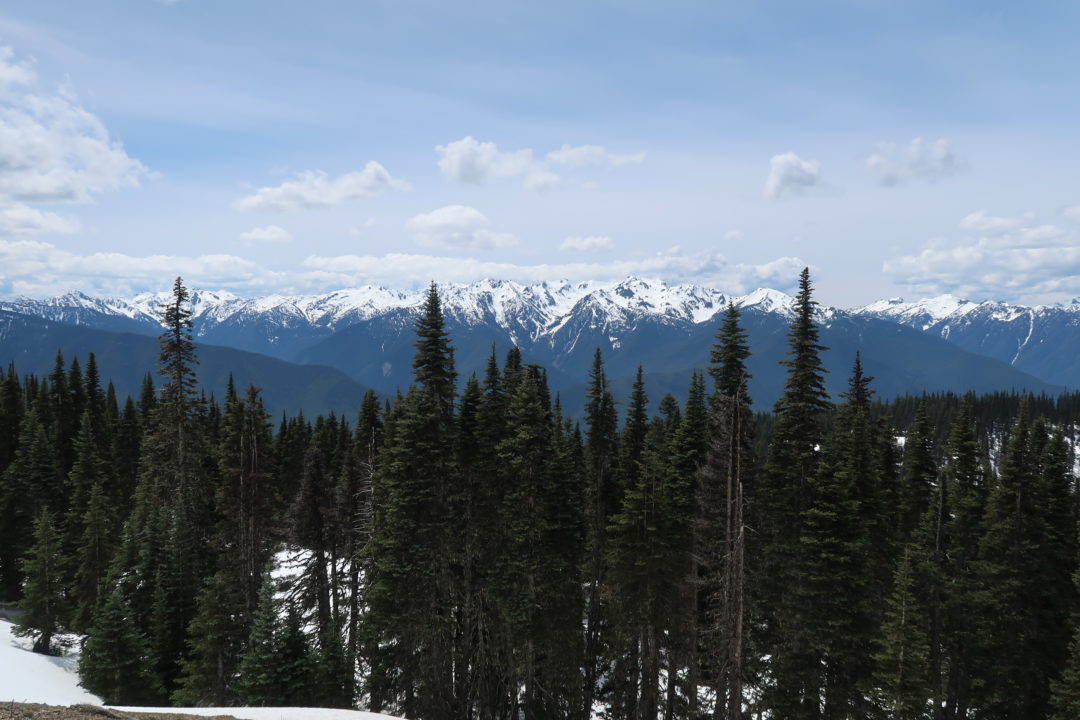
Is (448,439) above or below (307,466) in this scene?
above

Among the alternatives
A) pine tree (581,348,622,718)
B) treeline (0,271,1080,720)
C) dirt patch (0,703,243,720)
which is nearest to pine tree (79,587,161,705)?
treeline (0,271,1080,720)

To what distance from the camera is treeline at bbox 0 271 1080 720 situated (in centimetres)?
2478

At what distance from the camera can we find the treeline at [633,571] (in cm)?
2478

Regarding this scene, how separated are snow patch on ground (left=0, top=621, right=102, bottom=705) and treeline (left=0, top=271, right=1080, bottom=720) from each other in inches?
71.1

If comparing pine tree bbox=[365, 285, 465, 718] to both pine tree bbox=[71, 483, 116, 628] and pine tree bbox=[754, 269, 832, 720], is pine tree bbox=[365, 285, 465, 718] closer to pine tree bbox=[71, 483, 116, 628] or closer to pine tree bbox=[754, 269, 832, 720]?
pine tree bbox=[754, 269, 832, 720]

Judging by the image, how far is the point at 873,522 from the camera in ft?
82.6

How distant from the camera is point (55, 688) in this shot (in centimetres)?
3019

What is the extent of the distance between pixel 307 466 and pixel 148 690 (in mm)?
15125

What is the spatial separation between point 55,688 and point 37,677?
1.73m

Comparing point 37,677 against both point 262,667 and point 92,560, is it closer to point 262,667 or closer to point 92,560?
point 92,560

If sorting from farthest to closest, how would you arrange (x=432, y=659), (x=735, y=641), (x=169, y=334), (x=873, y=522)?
1. (x=169, y=334)
2. (x=432, y=659)
3. (x=873, y=522)
4. (x=735, y=641)

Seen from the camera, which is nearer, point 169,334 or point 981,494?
point 981,494

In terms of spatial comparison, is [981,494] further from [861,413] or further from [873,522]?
[873,522]

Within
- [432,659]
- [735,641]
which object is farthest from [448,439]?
[735,641]
